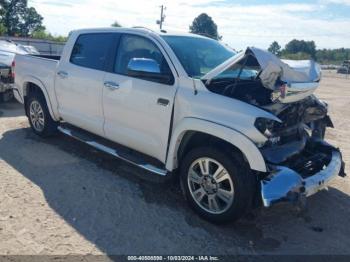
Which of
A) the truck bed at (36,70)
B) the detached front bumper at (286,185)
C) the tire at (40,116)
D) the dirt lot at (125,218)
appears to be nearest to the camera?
the detached front bumper at (286,185)

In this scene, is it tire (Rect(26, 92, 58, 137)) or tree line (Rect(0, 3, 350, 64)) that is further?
tree line (Rect(0, 3, 350, 64))

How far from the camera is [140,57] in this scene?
4.89m

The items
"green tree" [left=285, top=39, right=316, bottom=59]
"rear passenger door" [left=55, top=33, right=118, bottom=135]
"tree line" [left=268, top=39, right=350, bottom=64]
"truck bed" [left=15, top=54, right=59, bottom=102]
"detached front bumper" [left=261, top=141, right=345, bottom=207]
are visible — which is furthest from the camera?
"green tree" [left=285, top=39, right=316, bottom=59]

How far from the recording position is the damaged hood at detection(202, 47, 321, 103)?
13.0 feet

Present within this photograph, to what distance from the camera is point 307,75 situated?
4461 mm

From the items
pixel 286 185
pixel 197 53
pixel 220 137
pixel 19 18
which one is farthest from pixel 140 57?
pixel 19 18

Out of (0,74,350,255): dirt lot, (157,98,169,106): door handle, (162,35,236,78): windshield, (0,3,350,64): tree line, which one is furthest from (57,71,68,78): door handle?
(0,3,350,64): tree line

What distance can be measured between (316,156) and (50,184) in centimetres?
327

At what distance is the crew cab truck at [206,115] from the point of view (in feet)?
12.7

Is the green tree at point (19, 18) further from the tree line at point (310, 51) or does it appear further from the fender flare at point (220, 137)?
the fender flare at point (220, 137)

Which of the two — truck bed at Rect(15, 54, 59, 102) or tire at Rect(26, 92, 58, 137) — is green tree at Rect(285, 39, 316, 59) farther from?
tire at Rect(26, 92, 58, 137)

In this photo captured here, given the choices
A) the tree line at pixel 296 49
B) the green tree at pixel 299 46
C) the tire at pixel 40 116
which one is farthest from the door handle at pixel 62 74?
the green tree at pixel 299 46

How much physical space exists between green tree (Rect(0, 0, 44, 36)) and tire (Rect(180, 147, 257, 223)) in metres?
68.5

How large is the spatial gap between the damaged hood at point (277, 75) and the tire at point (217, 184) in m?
0.78
